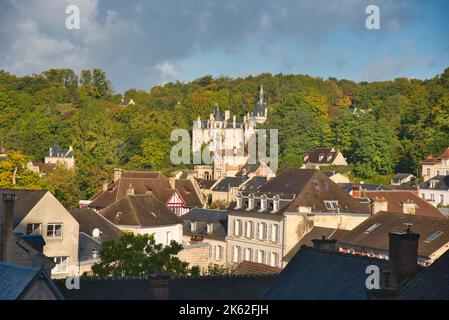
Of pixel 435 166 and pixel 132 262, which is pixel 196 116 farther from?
pixel 132 262

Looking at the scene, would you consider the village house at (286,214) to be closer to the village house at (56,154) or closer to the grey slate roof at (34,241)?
the grey slate roof at (34,241)

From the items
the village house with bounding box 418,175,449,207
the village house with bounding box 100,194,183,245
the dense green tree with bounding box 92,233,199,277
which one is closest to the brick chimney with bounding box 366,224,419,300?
the dense green tree with bounding box 92,233,199,277

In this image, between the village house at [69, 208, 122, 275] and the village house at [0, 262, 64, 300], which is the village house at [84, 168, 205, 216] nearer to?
the village house at [69, 208, 122, 275]

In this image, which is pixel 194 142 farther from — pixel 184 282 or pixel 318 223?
pixel 184 282

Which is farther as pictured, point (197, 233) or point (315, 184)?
point (197, 233)

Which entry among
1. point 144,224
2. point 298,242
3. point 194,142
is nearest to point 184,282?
point 298,242

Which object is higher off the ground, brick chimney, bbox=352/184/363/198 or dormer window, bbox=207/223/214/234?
brick chimney, bbox=352/184/363/198

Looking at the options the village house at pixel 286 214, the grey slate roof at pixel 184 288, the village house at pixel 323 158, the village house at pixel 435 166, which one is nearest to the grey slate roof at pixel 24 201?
the grey slate roof at pixel 184 288
